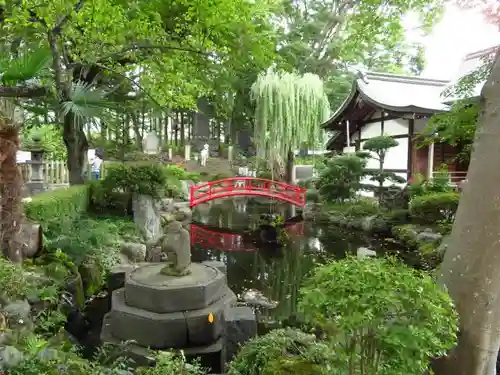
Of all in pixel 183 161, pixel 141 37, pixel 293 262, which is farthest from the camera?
pixel 183 161

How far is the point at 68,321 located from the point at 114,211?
5.70 m

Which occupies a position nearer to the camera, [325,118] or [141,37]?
[141,37]

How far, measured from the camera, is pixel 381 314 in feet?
6.54

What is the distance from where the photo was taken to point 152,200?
1159cm

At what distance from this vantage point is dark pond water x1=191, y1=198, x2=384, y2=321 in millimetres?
8641

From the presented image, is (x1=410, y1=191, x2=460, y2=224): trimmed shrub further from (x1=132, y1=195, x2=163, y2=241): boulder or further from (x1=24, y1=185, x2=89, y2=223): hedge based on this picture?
(x1=24, y1=185, x2=89, y2=223): hedge

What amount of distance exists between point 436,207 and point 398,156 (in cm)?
597

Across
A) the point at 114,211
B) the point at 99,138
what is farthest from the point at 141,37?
the point at 99,138

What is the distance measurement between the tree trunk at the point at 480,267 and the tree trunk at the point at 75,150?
31.7 ft

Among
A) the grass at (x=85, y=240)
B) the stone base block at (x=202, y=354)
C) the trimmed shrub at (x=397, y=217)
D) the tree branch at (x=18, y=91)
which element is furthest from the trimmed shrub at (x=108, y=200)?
the trimmed shrub at (x=397, y=217)

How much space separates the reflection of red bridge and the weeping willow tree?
5.27 m

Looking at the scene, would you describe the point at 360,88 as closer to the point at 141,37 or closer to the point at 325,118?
the point at 325,118

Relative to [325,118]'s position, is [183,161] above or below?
below

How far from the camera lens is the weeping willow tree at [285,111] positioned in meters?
19.0
